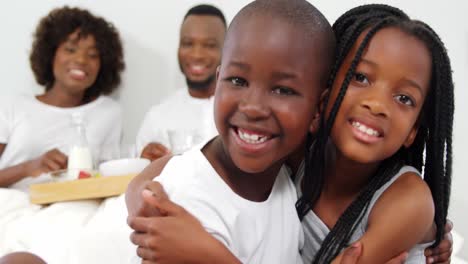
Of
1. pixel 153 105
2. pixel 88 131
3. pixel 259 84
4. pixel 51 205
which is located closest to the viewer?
pixel 259 84

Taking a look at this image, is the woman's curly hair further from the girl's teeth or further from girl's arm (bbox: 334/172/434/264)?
girl's arm (bbox: 334/172/434/264)

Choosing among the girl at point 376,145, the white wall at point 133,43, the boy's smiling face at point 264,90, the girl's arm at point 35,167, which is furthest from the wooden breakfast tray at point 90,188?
the white wall at point 133,43

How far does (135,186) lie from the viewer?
1.01 meters

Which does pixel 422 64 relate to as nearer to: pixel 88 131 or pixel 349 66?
pixel 349 66

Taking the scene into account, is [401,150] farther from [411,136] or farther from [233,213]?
[233,213]

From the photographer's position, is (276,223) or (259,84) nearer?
(259,84)

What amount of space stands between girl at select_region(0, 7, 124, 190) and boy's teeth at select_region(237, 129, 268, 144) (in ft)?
5.54

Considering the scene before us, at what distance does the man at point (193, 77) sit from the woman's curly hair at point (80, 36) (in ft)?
0.99

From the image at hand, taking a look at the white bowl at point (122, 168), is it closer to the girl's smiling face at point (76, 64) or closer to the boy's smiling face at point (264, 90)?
the girl's smiling face at point (76, 64)

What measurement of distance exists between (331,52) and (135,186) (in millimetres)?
433

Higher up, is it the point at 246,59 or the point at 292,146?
the point at 246,59

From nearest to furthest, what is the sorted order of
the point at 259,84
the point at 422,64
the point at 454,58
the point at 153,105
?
1. the point at 259,84
2. the point at 422,64
3. the point at 454,58
4. the point at 153,105

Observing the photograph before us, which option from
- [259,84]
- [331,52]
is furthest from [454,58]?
[259,84]

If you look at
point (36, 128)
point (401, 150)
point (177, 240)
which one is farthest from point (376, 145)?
point (36, 128)
